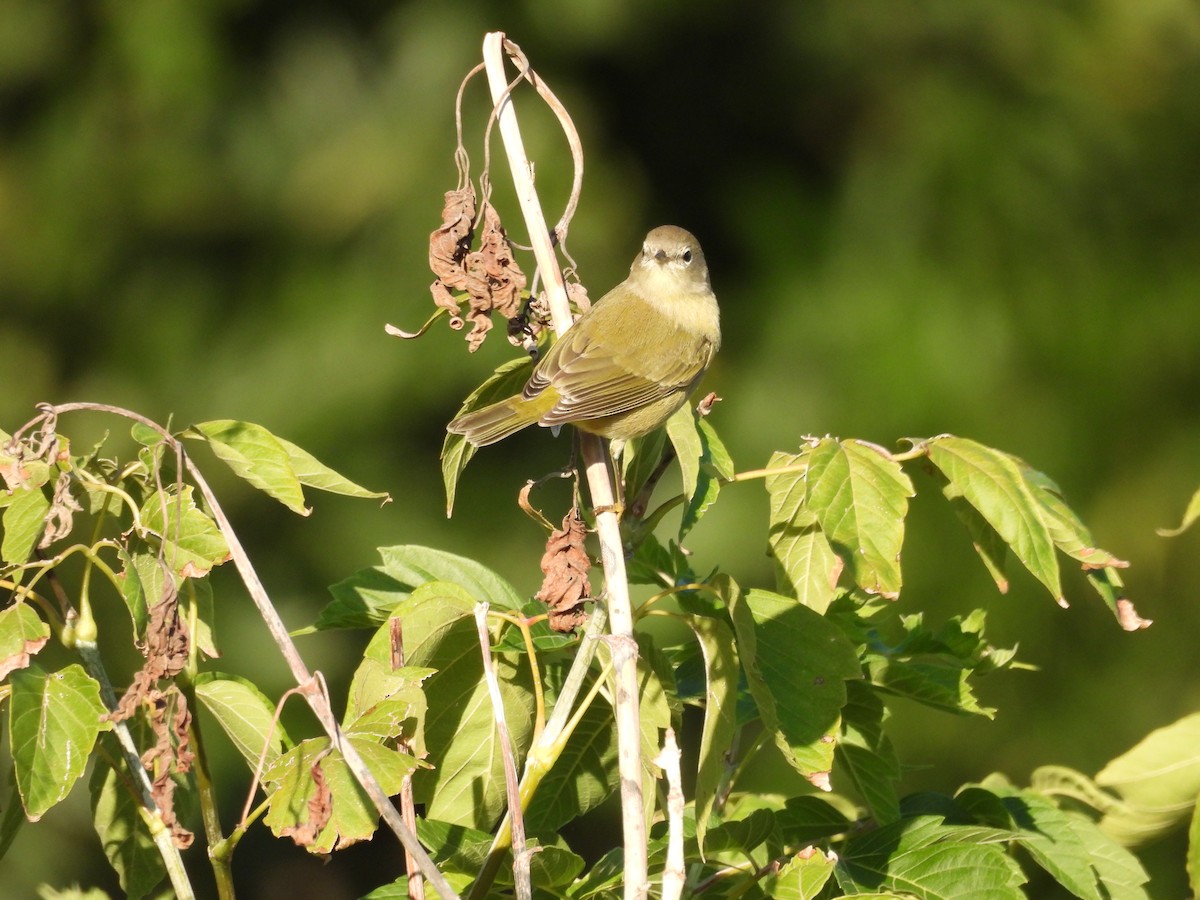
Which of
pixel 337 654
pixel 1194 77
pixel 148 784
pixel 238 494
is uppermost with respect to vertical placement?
pixel 1194 77

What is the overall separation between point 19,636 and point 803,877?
74 cm

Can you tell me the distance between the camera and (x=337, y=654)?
4621 mm

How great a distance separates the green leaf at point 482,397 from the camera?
1.40 meters

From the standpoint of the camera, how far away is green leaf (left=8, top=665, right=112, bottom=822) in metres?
1.08

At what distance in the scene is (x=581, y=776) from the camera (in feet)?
4.84

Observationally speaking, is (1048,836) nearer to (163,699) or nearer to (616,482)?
(616,482)

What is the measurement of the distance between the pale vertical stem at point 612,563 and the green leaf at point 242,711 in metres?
0.36

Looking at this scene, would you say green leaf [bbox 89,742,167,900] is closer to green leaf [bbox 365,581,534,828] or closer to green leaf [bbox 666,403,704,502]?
green leaf [bbox 365,581,534,828]

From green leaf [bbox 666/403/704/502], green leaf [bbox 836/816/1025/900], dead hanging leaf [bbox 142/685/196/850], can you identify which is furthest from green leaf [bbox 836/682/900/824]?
dead hanging leaf [bbox 142/685/196/850]

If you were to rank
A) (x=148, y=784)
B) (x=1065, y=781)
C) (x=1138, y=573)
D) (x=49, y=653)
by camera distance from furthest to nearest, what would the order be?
(x=1138, y=573) < (x=49, y=653) < (x=1065, y=781) < (x=148, y=784)

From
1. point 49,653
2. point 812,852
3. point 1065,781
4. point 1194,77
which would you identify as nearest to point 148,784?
point 812,852

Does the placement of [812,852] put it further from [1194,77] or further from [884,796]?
[1194,77]

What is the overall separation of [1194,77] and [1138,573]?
1.93 meters

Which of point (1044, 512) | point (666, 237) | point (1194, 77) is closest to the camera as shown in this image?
point (1044, 512)
